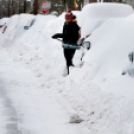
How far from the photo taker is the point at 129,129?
4340 mm

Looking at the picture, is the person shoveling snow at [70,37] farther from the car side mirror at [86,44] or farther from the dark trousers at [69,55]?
the car side mirror at [86,44]

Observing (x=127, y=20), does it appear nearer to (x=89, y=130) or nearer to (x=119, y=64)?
(x=119, y=64)

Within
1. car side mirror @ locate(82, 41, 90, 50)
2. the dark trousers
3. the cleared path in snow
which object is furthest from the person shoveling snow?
the cleared path in snow

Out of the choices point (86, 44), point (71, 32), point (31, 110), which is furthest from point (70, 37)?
point (31, 110)

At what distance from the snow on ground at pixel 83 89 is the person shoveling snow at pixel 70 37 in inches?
8.3

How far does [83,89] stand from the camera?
6.74 metres

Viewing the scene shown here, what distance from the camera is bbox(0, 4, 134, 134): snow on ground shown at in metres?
5.00

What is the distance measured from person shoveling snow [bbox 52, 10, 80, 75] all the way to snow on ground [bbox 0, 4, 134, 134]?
0.21 metres

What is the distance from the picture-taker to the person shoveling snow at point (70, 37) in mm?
8766

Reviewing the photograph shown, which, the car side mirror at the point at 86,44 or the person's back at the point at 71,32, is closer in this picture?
the car side mirror at the point at 86,44

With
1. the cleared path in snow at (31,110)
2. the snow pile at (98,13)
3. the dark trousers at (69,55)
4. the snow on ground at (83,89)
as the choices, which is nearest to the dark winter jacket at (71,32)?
the dark trousers at (69,55)

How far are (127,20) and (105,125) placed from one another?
3083mm

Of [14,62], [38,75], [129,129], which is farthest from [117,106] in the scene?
[14,62]

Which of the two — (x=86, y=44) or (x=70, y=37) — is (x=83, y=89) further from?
(x=70, y=37)
